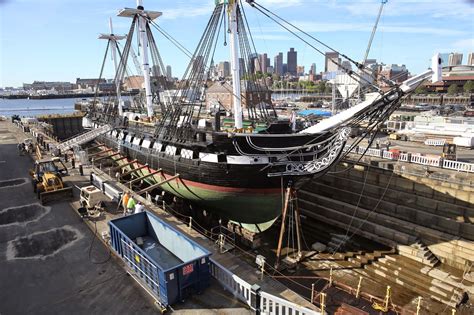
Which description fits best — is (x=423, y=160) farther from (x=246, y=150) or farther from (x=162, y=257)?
(x=162, y=257)

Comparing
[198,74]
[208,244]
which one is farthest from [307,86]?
[208,244]

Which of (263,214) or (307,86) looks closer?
(263,214)

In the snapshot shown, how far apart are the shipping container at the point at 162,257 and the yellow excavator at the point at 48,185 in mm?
7410

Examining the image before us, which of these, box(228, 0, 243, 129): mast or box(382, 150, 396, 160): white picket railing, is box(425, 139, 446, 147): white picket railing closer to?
box(382, 150, 396, 160): white picket railing

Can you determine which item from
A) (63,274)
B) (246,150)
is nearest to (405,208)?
(246,150)

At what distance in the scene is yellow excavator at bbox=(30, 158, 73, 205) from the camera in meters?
15.2

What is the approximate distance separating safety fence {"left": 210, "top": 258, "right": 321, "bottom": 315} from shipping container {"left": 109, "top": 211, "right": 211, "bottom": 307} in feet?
2.07

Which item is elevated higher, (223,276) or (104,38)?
(104,38)

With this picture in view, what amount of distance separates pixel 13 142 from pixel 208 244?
1336 inches

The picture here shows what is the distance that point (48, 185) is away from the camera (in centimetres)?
1573

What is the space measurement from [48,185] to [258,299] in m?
13.4

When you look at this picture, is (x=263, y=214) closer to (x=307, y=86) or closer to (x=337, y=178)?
(x=337, y=178)

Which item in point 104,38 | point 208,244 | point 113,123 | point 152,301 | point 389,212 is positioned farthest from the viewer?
point 104,38

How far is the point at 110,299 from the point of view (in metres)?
8.02
